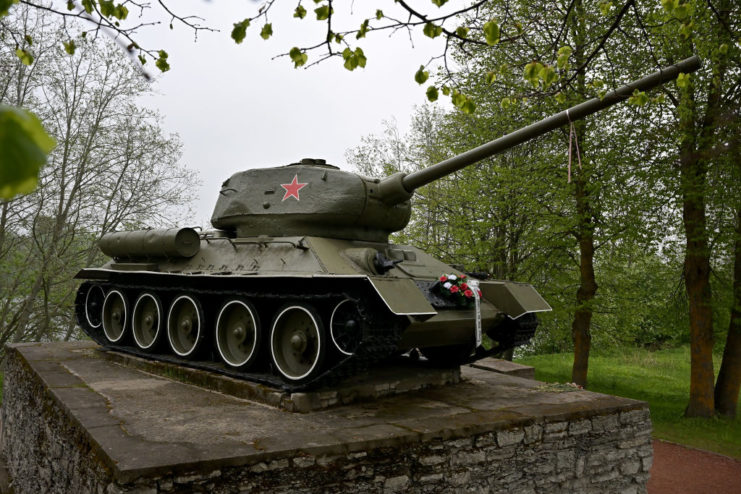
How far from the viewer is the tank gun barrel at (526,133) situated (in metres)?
5.62

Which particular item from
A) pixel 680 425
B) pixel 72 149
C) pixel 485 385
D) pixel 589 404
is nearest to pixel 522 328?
pixel 485 385

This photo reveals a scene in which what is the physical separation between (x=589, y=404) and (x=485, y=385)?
5.67ft

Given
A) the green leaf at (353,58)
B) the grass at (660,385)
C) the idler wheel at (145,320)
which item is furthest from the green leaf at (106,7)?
the grass at (660,385)

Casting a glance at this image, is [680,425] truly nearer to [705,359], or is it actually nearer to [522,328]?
[705,359]

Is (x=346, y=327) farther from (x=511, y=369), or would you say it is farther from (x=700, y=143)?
(x=700, y=143)

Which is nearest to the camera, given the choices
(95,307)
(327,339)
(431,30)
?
(431,30)

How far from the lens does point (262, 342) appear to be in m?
7.04

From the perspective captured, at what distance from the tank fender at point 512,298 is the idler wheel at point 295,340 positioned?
2543 millimetres

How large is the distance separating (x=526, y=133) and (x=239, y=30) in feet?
12.4

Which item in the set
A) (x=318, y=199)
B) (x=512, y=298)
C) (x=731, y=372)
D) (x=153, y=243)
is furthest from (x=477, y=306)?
(x=731, y=372)

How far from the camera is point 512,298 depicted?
7699 millimetres

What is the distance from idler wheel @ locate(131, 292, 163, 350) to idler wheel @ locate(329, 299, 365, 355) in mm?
3620

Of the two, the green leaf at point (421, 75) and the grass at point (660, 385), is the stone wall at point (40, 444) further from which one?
the grass at point (660, 385)

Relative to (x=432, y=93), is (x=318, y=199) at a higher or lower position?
lower
